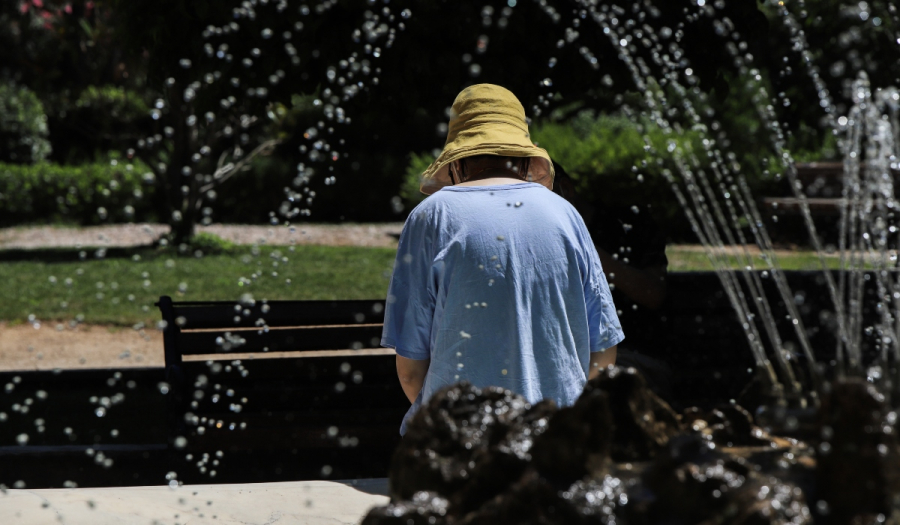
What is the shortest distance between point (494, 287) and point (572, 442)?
2.09 feet

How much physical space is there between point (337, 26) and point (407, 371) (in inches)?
93.2

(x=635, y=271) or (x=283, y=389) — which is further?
(x=283, y=389)

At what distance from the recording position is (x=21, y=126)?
17.8 m

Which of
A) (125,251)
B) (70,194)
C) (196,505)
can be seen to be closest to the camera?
(196,505)

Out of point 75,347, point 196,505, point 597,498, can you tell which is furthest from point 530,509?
point 75,347

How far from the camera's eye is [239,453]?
397 centimetres

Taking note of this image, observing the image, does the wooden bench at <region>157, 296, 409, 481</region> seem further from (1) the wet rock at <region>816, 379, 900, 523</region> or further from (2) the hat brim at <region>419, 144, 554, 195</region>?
(1) the wet rock at <region>816, 379, 900, 523</region>

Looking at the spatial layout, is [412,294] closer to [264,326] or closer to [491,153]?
[491,153]

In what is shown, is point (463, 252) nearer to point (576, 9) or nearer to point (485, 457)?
point (485, 457)

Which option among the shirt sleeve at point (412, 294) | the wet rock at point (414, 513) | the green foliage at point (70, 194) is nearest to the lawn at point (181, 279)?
the green foliage at point (70, 194)

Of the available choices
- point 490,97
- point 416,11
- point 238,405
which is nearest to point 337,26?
point 416,11

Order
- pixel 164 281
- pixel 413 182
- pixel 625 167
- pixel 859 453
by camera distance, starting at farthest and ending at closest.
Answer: pixel 413 182 → pixel 625 167 → pixel 164 281 → pixel 859 453

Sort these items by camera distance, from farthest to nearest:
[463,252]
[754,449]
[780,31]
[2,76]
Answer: [2,76]
[780,31]
[463,252]
[754,449]

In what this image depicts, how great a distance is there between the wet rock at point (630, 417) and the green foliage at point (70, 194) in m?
15.6
